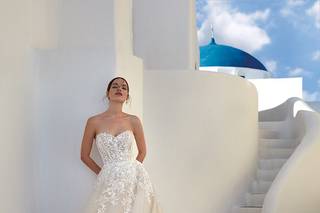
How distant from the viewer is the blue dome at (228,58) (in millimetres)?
15820

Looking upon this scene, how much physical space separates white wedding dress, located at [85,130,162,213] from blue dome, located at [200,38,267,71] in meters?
11.5

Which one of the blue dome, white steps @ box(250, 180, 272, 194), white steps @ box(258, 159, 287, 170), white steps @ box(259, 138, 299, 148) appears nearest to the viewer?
white steps @ box(250, 180, 272, 194)

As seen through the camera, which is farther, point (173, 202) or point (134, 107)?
point (173, 202)

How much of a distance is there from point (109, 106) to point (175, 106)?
1764 mm

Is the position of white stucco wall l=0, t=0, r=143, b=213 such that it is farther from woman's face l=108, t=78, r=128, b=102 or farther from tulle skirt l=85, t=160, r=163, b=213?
tulle skirt l=85, t=160, r=163, b=213

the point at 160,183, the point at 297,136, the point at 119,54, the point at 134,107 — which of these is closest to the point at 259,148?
the point at 297,136

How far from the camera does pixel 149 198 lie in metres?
4.45

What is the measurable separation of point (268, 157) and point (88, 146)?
445 cm

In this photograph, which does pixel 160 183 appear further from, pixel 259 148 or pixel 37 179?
pixel 259 148

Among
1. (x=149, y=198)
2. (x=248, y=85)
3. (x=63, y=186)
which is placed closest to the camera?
(x=149, y=198)

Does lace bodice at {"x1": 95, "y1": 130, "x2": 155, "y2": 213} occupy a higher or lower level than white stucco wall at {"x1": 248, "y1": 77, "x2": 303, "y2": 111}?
lower

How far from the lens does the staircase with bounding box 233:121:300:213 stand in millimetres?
7317

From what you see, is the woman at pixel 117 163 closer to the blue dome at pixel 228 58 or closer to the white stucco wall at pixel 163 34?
the white stucco wall at pixel 163 34

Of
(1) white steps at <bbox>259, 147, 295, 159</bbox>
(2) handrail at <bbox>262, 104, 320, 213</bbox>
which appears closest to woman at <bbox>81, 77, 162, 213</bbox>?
(2) handrail at <bbox>262, 104, 320, 213</bbox>
